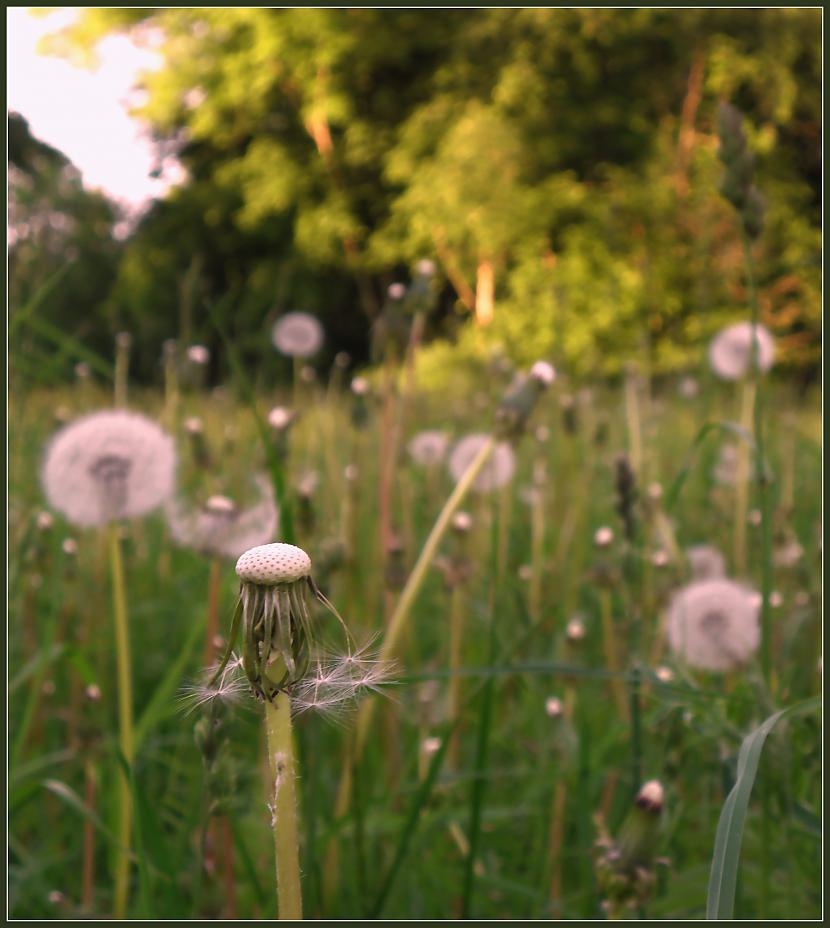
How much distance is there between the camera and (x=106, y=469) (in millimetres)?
939

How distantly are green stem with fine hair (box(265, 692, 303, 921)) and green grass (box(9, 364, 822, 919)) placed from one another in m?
0.03

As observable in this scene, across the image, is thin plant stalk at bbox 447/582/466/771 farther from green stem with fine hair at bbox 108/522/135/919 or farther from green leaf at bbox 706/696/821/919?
green leaf at bbox 706/696/821/919

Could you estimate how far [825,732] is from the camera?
604mm

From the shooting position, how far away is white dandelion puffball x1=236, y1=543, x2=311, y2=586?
1.08 feet

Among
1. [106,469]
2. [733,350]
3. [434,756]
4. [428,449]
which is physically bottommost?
[434,756]

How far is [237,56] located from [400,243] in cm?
352

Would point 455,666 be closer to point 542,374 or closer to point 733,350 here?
point 542,374

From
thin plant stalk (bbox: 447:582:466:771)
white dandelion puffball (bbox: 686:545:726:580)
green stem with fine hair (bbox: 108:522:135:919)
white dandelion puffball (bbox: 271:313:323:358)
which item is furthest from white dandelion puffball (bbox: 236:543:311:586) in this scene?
white dandelion puffball (bbox: 271:313:323:358)

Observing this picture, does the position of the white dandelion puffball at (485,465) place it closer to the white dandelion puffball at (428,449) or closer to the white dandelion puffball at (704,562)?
the white dandelion puffball at (428,449)

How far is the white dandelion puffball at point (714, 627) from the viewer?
103 centimetres

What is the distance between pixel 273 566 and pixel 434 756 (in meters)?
0.40

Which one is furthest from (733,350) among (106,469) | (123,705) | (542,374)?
(123,705)

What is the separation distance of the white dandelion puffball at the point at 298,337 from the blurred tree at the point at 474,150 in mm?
5756

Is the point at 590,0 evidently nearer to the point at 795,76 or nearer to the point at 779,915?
the point at 779,915
